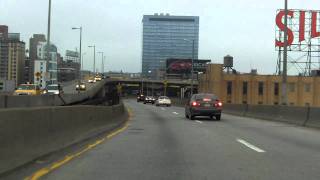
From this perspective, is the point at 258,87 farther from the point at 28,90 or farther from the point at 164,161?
the point at 164,161

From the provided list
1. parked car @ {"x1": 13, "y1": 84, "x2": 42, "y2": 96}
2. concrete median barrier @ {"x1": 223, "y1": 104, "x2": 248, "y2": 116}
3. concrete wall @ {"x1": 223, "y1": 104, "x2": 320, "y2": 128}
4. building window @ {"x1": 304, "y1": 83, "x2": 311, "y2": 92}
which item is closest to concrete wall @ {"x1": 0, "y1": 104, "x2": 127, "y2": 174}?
concrete wall @ {"x1": 223, "y1": 104, "x2": 320, "y2": 128}

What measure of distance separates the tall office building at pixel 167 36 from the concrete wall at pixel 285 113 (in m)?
101

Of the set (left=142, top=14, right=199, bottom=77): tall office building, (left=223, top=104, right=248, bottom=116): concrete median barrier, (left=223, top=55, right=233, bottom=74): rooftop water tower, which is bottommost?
(left=223, top=104, right=248, bottom=116): concrete median barrier

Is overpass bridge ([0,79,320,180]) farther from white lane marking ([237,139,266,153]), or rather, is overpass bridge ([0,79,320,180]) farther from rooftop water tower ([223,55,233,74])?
rooftop water tower ([223,55,233,74])

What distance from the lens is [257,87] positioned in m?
123

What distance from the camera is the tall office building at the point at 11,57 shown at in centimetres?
6781

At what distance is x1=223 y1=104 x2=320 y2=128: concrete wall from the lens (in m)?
28.0

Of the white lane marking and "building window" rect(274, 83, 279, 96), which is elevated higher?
"building window" rect(274, 83, 279, 96)

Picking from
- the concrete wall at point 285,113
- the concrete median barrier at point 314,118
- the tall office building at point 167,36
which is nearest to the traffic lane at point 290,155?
the concrete median barrier at point 314,118

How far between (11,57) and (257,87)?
6581cm

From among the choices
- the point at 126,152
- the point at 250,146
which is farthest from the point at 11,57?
the point at 126,152

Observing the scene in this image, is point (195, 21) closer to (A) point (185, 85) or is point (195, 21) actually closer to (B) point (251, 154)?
(A) point (185, 85)

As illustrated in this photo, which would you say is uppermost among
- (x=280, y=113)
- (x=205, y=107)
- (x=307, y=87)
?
(x=307, y=87)

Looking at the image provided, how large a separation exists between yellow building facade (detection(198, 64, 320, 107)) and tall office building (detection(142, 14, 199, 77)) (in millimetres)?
24059
